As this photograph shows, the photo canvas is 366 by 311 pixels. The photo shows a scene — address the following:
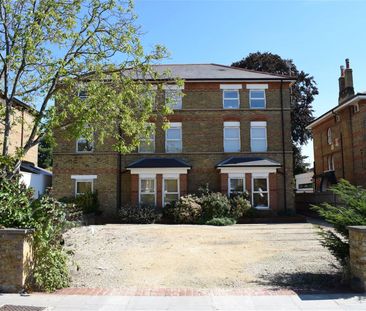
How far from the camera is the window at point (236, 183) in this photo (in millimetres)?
26297

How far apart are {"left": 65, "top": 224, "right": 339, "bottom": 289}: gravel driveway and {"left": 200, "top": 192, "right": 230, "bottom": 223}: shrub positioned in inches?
282

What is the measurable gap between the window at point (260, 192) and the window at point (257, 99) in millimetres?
4931

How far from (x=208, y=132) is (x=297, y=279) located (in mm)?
18531

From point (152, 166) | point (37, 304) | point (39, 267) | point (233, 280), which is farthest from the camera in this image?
point (152, 166)

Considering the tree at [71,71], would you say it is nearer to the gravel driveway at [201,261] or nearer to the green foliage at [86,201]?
the gravel driveway at [201,261]

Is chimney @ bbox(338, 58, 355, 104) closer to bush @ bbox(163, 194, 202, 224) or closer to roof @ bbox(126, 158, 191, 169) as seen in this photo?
roof @ bbox(126, 158, 191, 169)

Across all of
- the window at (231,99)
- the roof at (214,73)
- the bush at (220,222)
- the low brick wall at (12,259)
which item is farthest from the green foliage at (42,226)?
the window at (231,99)

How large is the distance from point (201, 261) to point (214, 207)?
12.5 metres

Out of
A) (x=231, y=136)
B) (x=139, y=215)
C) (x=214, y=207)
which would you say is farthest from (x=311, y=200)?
(x=139, y=215)

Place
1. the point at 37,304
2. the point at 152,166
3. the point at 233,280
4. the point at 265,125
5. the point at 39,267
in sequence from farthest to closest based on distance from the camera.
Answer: the point at 265,125, the point at 152,166, the point at 233,280, the point at 39,267, the point at 37,304

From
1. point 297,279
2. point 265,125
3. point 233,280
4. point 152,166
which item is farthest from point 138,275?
point 265,125

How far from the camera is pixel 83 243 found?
1420 centimetres

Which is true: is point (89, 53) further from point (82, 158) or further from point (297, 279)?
point (82, 158)

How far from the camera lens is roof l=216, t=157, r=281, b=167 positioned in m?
26.0
